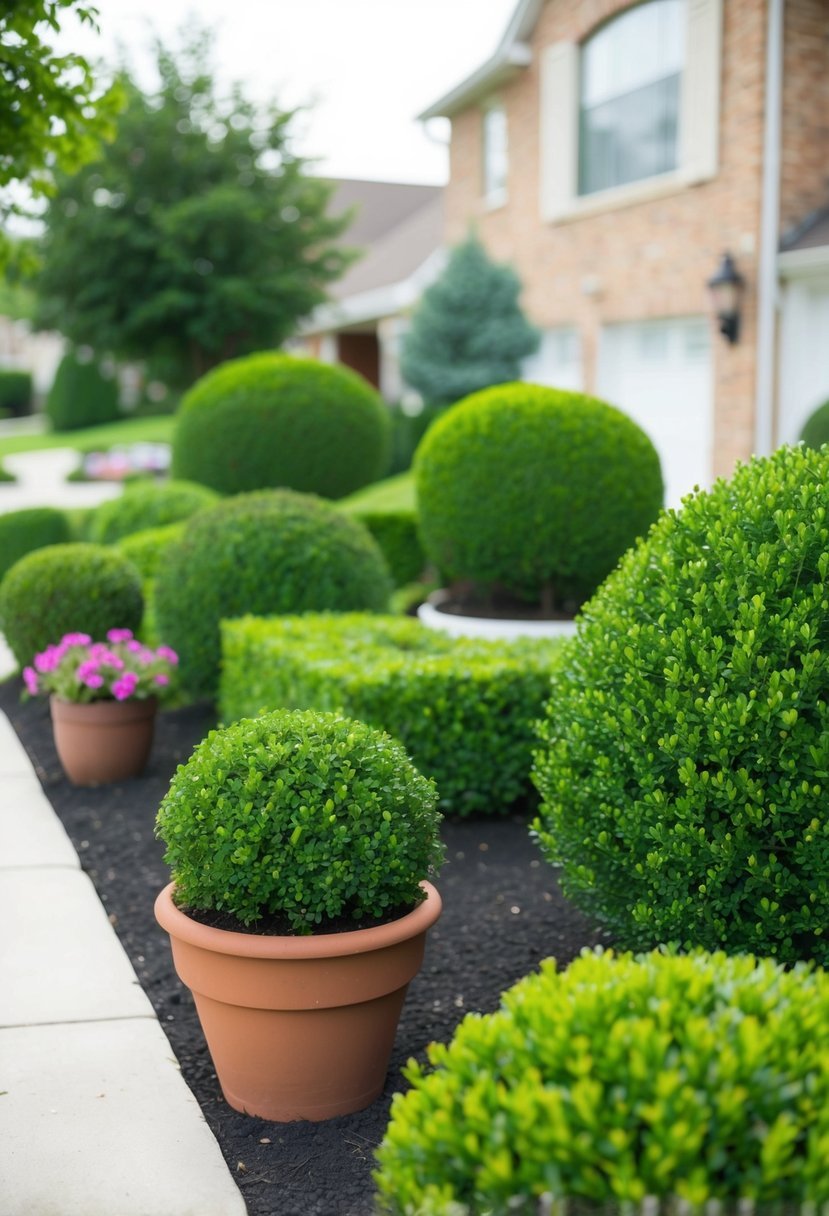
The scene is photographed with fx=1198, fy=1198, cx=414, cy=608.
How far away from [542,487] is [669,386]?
6787 mm

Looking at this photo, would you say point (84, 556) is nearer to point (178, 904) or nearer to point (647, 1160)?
point (178, 904)

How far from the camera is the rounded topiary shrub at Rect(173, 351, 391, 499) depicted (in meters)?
12.9

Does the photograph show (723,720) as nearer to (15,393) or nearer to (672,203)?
(672,203)

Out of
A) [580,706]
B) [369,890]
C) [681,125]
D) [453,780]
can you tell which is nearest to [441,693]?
[453,780]

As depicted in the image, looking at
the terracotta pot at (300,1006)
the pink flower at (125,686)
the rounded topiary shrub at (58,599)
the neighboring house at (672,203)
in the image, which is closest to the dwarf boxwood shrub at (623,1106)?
the terracotta pot at (300,1006)

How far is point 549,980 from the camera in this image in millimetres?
2146

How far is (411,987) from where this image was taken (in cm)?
400

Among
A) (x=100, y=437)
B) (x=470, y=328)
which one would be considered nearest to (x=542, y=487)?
(x=470, y=328)

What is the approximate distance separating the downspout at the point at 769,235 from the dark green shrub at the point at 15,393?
41072 mm

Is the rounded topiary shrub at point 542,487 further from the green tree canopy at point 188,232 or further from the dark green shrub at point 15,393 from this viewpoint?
the dark green shrub at point 15,393

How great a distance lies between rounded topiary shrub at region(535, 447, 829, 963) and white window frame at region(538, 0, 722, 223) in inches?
427

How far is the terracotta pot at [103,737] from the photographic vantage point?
249 inches

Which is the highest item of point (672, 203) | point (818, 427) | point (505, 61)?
point (505, 61)

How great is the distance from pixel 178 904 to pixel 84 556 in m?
4.74
